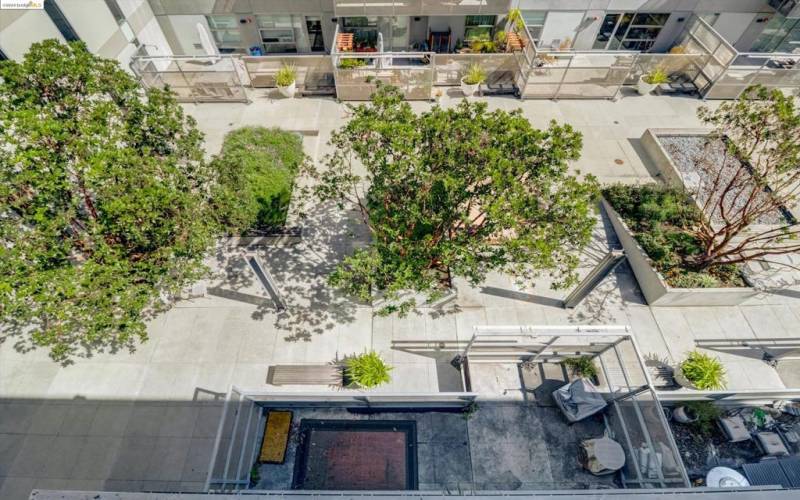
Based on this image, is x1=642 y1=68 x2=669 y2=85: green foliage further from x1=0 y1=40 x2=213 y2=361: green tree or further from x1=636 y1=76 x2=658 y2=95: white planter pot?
x1=0 y1=40 x2=213 y2=361: green tree

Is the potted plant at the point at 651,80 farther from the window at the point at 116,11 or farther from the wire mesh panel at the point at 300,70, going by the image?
the window at the point at 116,11

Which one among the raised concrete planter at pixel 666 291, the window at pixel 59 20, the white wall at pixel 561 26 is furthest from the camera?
the white wall at pixel 561 26

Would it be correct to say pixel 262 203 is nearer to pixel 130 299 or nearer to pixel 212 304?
pixel 212 304


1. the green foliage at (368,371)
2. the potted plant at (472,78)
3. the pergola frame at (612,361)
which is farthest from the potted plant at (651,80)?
the green foliage at (368,371)

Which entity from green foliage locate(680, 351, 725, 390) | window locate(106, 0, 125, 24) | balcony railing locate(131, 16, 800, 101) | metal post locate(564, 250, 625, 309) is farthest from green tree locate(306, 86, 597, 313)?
window locate(106, 0, 125, 24)

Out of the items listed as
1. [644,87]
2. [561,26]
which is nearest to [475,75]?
[561,26]

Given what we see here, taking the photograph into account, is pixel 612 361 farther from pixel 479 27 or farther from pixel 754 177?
pixel 479 27
